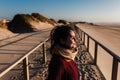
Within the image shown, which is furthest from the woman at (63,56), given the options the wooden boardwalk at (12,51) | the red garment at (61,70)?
the wooden boardwalk at (12,51)

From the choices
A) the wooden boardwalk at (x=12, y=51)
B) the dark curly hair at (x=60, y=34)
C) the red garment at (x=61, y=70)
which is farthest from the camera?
the wooden boardwalk at (x=12, y=51)

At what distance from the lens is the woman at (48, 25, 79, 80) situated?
2.55 m

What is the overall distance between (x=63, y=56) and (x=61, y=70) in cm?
16

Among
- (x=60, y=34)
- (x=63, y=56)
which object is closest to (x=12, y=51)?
(x=60, y=34)

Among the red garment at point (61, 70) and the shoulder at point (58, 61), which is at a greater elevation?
the shoulder at point (58, 61)

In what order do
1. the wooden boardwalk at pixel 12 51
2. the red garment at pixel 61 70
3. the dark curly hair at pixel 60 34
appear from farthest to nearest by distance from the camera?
the wooden boardwalk at pixel 12 51, the dark curly hair at pixel 60 34, the red garment at pixel 61 70

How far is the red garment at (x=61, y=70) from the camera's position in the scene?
253 cm

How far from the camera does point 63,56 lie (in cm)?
262

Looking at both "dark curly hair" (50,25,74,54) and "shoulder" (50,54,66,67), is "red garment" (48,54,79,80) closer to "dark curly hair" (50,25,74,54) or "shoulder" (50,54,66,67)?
"shoulder" (50,54,66,67)

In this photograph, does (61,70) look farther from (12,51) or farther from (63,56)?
(12,51)

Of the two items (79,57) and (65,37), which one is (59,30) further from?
(79,57)

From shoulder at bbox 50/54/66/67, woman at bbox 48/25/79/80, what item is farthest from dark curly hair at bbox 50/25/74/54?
shoulder at bbox 50/54/66/67

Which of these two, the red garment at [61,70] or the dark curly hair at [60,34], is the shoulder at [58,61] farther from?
the dark curly hair at [60,34]

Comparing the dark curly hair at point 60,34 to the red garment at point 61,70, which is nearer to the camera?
the red garment at point 61,70
